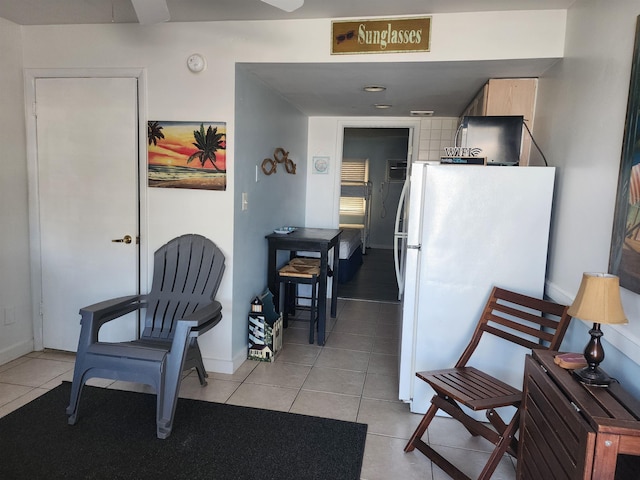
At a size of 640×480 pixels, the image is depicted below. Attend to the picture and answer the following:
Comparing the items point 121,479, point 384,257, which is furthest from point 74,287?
point 384,257

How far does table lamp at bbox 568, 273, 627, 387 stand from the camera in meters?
1.45

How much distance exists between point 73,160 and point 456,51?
2.75 metres

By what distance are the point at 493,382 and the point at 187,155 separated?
7.72ft

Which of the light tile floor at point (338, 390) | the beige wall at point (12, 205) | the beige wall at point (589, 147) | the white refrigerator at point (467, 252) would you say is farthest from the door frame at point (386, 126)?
the beige wall at point (12, 205)

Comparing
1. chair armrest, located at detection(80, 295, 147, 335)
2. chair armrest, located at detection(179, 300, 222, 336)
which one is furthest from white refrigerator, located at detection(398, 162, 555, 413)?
chair armrest, located at detection(80, 295, 147, 335)

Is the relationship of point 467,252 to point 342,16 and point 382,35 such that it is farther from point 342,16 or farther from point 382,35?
point 342,16

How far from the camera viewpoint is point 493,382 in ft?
7.23

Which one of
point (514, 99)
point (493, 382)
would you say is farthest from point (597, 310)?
point (514, 99)

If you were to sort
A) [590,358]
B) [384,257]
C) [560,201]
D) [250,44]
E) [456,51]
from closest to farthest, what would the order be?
[590,358], [560,201], [456,51], [250,44], [384,257]

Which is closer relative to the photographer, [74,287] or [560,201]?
→ [560,201]

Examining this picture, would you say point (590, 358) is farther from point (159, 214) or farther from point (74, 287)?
point (74, 287)

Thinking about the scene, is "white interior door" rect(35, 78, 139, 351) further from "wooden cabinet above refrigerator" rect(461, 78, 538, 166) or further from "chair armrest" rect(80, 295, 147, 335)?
"wooden cabinet above refrigerator" rect(461, 78, 538, 166)

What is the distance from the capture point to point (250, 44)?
112 inches

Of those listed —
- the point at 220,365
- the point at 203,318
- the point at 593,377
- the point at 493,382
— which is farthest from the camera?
the point at 220,365
